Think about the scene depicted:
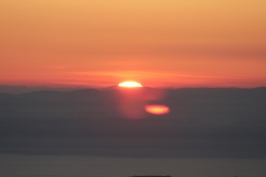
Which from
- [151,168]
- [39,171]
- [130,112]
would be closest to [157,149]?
[130,112]

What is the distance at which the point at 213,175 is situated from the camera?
82062 millimetres

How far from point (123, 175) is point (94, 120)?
119 meters

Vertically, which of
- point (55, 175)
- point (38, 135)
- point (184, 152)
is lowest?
point (55, 175)

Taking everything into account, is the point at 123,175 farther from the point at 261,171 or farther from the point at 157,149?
the point at 157,149

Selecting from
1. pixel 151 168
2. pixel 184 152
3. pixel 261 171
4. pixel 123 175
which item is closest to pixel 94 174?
pixel 123 175

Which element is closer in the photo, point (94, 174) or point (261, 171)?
point (94, 174)

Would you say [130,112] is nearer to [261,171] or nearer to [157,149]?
[157,149]

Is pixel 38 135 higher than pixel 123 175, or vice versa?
pixel 38 135

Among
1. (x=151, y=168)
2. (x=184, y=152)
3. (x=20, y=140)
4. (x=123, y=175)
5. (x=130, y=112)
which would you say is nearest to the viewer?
(x=123, y=175)

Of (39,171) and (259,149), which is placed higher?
(259,149)

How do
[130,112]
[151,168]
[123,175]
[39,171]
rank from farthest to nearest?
[130,112]
[151,168]
[39,171]
[123,175]

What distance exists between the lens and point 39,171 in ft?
287

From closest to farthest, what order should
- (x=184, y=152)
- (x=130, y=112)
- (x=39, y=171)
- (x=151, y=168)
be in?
1. (x=39, y=171)
2. (x=151, y=168)
3. (x=184, y=152)
4. (x=130, y=112)

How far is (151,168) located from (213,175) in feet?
47.3
